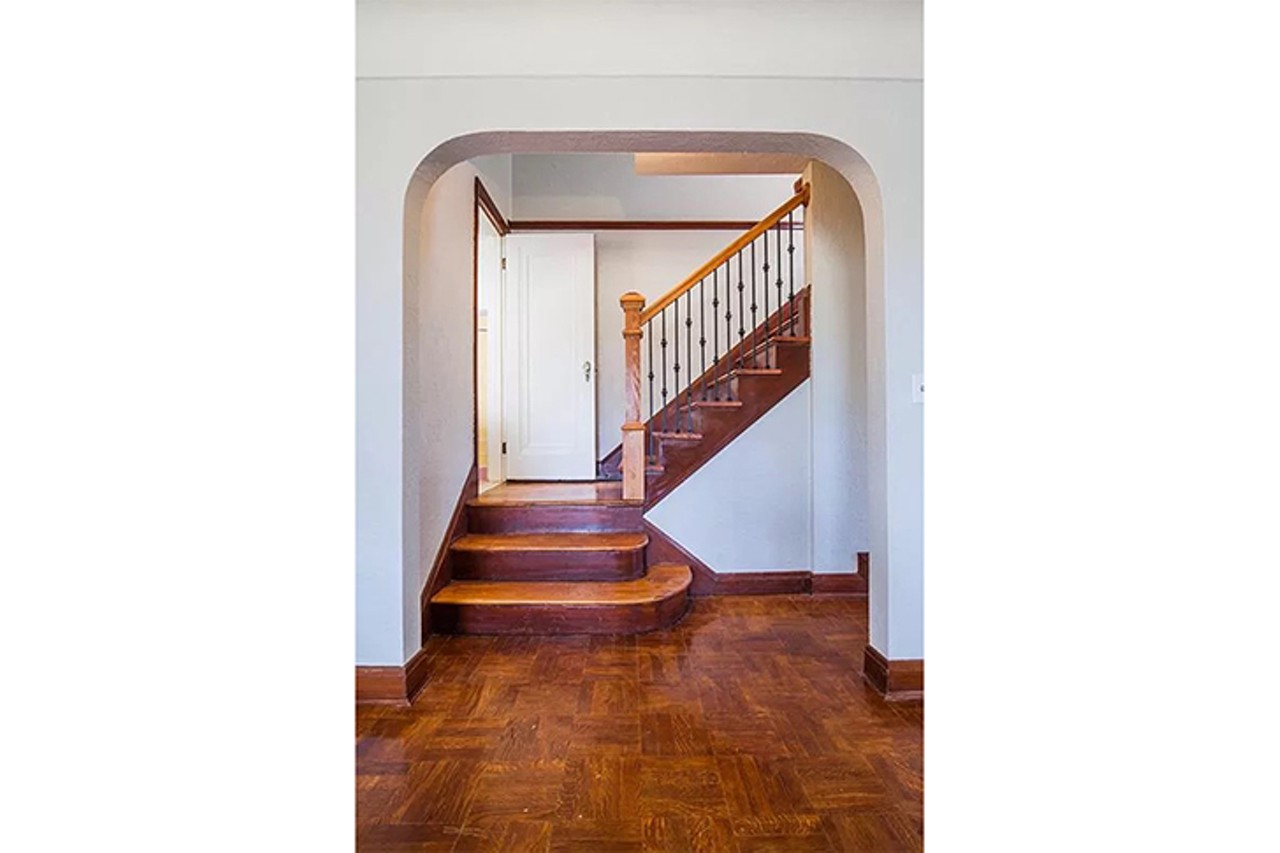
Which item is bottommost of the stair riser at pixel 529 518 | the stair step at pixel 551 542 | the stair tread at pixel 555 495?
the stair step at pixel 551 542

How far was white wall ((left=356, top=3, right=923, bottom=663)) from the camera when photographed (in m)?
3.05

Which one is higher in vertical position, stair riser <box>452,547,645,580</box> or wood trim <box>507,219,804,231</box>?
wood trim <box>507,219,804,231</box>

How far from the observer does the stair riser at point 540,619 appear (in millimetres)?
3924

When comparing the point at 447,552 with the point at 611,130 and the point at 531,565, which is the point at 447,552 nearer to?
the point at 531,565

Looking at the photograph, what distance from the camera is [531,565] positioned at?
172 inches

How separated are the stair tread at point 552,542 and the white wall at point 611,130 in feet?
4.24

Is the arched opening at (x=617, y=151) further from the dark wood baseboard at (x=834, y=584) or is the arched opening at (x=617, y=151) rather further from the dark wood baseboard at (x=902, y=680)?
the dark wood baseboard at (x=834, y=584)

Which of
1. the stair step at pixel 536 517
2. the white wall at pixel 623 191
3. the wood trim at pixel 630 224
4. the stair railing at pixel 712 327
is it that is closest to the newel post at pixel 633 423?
the stair railing at pixel 712 327

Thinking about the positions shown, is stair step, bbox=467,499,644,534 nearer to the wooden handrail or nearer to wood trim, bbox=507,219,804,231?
the wooden handrail

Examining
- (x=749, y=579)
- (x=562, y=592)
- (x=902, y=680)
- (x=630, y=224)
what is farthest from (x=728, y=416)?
(x=630, y=224)

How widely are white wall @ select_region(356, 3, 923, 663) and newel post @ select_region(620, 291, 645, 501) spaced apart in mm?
1868

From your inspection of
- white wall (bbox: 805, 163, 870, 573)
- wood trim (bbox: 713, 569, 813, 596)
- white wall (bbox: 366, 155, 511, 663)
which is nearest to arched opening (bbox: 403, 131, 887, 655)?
white wall (bbox: 366, 155, 511, 663)
